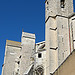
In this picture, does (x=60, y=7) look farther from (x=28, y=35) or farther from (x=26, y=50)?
(x=26, y=50)

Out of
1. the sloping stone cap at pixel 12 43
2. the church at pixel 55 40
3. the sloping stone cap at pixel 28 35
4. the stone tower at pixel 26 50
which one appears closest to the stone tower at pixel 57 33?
the church at pixel 55 40

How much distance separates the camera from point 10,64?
1011 inches

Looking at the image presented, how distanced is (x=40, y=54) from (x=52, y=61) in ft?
10.0

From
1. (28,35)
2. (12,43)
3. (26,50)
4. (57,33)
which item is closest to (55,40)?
(57,33)

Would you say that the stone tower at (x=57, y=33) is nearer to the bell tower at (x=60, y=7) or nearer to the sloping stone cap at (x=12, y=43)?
the bell tower at (x=60, y=7)

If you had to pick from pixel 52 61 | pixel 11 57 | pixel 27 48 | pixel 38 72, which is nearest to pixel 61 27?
pixel 52 61

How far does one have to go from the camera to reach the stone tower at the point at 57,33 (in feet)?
52.1

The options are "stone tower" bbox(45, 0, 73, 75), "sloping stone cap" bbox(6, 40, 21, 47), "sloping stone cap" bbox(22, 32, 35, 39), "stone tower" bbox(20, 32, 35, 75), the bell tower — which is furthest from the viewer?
→ "sloping stone cap" bbox(6, 40, 21, 47)

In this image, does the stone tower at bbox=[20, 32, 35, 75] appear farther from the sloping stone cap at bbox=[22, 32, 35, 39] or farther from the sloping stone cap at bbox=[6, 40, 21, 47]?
the sloping stone cap at bbox=[6, 40, 21, 47]

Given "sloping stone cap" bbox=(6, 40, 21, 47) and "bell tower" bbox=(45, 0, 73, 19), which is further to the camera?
"sloping stone cap" bbox=(6, 40, 21, 47)

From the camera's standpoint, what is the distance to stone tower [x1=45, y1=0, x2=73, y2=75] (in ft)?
52.1

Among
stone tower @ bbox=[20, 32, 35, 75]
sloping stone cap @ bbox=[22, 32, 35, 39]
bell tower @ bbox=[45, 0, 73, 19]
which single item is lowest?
stone tower @ bbox=[20, 32, 35, 75]

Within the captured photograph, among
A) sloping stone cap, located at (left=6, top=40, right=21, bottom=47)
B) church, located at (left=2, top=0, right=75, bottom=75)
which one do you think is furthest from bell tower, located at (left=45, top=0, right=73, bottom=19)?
sloping stone cap, located at (left=6, top=40, right=21, bottom=47)

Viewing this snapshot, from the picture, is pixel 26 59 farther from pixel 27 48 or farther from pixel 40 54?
pixel 40 54
